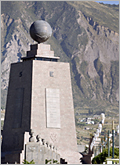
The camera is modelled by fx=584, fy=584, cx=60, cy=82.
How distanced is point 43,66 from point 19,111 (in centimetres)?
468

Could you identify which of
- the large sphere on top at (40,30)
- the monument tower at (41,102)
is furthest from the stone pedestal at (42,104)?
the large sphere on top at (40,30)

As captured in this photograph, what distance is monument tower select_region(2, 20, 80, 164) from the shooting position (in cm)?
5128

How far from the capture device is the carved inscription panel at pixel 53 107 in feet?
170

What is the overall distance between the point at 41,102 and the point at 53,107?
1229 millimetres

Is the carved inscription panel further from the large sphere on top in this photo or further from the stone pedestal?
the large sphere on top

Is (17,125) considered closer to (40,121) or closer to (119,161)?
(40,121)

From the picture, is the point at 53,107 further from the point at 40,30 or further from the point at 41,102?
the point at 40,30

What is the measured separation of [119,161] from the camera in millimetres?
41875

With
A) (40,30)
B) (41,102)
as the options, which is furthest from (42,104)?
(40,30)

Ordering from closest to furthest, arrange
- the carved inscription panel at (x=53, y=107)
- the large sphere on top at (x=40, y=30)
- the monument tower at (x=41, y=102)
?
the monument tower at (x=41, y=102), the carved inscription panel at (x=53, y=107), the large sphere on top at (x=40, y=30)

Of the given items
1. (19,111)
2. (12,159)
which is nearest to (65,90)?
(19,111)

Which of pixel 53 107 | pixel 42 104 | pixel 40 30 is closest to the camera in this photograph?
pixel 42 104

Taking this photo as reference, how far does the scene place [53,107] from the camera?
5238cm

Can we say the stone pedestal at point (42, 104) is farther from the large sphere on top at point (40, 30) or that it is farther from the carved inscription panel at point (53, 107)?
the large sphere on top at point (40, 30)
